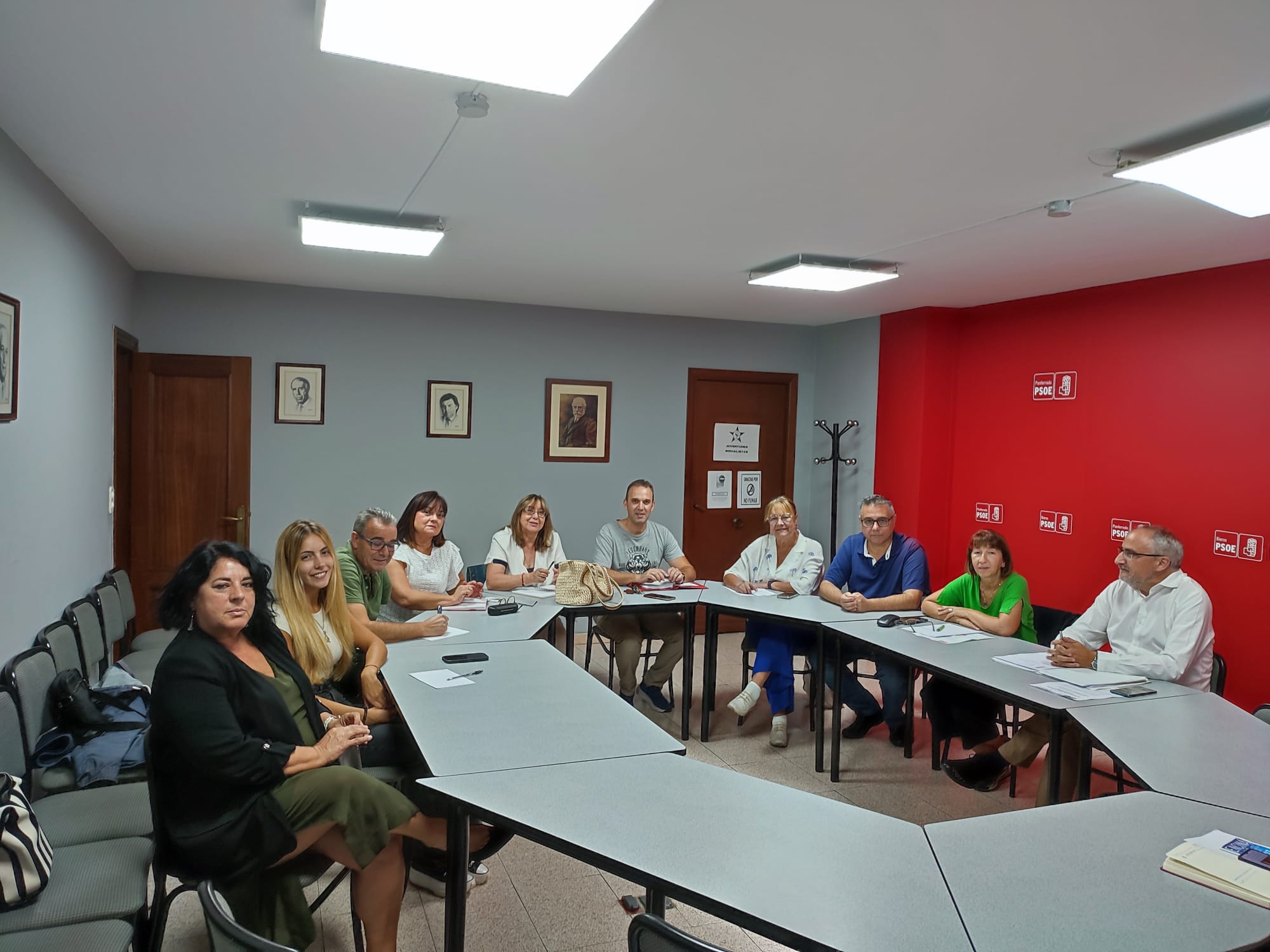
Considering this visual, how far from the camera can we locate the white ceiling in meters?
1.95

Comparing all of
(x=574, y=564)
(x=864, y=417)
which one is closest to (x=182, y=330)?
(x=574, y=564)

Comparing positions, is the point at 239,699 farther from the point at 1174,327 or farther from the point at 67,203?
the point at 1174,327

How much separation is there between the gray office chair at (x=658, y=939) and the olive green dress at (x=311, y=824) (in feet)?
3.37

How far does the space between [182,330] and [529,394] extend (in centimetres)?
232

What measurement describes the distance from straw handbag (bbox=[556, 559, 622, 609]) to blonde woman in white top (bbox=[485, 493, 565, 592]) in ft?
1.35

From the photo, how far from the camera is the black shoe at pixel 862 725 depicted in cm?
446

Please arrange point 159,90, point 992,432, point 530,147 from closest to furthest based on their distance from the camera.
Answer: point 159,90 < point 530,147 < point 992,432

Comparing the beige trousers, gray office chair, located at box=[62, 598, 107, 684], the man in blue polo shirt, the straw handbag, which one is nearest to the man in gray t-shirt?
the beige trousers

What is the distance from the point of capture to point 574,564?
4309mm

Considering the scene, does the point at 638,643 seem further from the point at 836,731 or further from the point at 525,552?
the point at 836,731

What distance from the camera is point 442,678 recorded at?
9.71 feet

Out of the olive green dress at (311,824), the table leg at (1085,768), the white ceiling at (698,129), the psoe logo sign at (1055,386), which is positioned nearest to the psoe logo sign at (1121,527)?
the psoe logo sign at (1055,386)

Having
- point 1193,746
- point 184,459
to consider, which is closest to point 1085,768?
point 1193,746

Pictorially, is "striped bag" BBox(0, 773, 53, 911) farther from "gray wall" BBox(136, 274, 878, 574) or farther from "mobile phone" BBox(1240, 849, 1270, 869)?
"gray wall" BBox(136, 274, 878, 574)
